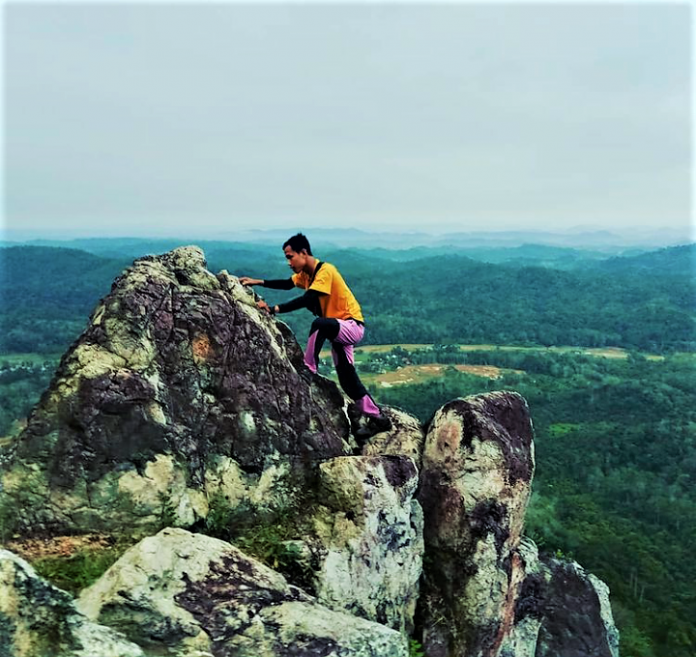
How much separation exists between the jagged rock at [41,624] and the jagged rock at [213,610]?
0.66 meters

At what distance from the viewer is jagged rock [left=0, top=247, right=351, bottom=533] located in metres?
7.68

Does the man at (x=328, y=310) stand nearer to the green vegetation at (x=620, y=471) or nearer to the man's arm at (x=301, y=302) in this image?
the man's arm at (x=301, y=302)

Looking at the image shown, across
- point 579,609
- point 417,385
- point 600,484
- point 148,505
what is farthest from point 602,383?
point 148,505

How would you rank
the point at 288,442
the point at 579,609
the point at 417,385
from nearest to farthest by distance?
1. the point at 288,442
2. the point at 579,609
3. the point at 417,385

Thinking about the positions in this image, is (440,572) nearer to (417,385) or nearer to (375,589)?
(375,589)

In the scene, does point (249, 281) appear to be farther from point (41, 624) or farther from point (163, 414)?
point (41, 624)

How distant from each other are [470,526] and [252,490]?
343cm

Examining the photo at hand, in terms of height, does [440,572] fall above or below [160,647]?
below

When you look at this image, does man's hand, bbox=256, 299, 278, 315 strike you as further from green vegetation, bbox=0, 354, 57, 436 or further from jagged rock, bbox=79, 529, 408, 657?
green vegetation, bbox=0, 354, 57, 436

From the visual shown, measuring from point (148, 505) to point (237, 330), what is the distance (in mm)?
2799

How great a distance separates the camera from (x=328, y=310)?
33.1 feet

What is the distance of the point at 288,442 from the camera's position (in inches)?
359

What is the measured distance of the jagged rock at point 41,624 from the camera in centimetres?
505

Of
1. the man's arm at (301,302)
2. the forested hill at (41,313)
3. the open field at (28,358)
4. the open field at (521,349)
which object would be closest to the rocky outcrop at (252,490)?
the man's arm at (301,302)
